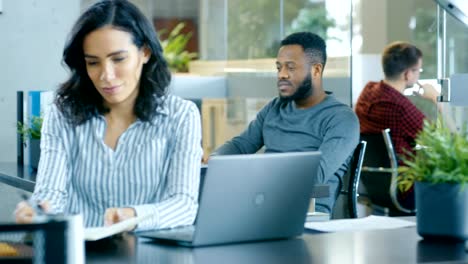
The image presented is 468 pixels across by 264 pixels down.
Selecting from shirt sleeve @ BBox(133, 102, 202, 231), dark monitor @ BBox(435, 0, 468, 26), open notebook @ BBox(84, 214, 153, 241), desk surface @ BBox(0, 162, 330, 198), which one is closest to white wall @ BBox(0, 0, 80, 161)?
desk surface @ BBox(0, 162, 330, 198)

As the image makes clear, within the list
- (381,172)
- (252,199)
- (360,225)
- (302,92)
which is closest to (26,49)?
(302,92)

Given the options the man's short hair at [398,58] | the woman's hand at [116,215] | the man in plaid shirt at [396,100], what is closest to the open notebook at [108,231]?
the woman's hand at [116,215]

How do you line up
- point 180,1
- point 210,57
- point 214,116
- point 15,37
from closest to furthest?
point 15,37, point 214,116, point 210,57, point 180,1

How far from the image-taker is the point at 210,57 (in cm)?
789

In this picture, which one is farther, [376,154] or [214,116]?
[214,116]

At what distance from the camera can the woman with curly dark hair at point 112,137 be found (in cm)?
242

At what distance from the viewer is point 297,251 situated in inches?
77.0

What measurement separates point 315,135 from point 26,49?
6.34 feet

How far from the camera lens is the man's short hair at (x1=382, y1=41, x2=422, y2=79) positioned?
5.73 metres

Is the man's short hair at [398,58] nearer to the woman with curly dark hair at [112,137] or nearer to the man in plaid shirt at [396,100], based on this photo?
the man in plaid shirt at [396,100]

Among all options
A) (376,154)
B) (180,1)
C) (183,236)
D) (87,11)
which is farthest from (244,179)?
(180,1)

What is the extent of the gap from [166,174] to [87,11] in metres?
0.47

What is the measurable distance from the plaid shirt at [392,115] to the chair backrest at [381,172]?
0.20 metres

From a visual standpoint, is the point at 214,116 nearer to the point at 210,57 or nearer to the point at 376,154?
the point at 210,57
